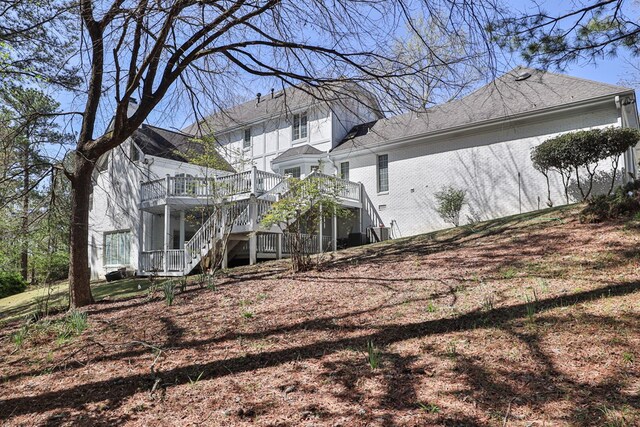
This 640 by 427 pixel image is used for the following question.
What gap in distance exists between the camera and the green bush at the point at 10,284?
19.1 m

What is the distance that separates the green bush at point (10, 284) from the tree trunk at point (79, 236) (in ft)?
47.4

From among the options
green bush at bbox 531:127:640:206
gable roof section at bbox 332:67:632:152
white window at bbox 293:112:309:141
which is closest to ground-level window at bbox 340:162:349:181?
gable roof section at bbox 332:67:632:152

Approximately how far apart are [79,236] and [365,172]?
13195 mm

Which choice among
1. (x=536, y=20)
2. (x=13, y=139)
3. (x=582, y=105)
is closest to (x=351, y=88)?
(x=536, y=20)

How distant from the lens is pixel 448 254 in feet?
28.2

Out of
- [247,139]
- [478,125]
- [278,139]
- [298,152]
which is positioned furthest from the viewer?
[247,139]

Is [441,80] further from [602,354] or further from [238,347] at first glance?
[238,347]

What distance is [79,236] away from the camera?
803 centimetres

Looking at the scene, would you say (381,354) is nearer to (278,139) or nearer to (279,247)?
(279,247)

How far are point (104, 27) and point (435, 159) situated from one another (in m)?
13.3

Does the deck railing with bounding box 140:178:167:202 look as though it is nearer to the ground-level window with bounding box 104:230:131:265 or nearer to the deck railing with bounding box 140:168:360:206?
the deck railing with bounding box 140:168:360:206

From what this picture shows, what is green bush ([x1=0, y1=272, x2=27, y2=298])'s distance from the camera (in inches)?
751

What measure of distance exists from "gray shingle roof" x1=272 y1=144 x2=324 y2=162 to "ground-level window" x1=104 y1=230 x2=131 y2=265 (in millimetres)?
7726

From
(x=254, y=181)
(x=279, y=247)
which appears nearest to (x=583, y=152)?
(x=279, y=247)
